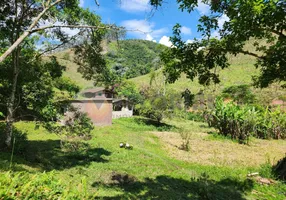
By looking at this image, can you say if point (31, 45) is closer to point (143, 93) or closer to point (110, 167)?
point (110, 167)

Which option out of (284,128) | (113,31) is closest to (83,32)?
(113,31)

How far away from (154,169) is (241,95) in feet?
105

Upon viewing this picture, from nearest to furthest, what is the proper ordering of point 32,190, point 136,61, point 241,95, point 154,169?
point 32,190 < point 154,169 < point 241,95 < point 136,61

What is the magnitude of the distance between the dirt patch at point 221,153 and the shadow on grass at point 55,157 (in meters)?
5.06

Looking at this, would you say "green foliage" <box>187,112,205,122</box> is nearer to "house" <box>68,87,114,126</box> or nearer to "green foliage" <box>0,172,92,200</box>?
"house" <box>68,87,114,126</box>

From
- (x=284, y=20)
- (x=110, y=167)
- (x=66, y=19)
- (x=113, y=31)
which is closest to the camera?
(x=284, y=20)

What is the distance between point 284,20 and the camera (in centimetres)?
424

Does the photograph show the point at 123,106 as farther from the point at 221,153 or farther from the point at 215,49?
the point at 215,49

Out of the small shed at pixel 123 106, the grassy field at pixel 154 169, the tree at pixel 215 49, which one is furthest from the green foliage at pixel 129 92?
the tree at pixel 215 49

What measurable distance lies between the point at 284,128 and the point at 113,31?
76.4 ft

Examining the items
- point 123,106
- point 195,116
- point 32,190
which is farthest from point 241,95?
point 32,190

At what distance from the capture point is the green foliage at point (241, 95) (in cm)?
3691

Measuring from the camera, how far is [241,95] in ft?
124

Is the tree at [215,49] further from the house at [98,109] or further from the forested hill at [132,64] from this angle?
the forested hill at [132,64]
